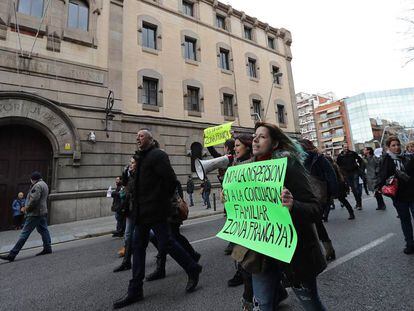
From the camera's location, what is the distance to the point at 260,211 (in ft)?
6.05

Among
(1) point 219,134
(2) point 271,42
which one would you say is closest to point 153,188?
(1) point 219,134

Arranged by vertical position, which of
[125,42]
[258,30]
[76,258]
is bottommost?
[76,258]

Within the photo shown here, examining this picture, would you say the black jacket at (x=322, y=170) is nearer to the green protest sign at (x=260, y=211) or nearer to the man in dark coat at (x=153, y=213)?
the green protest sign at (x=260, y=211)

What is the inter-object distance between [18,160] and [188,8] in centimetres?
1481

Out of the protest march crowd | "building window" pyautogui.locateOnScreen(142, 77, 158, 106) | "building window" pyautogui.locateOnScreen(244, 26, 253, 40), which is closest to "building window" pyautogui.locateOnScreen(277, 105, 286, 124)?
"building window" pyautogui.locateOnScreen(244, 26, 253, 40)

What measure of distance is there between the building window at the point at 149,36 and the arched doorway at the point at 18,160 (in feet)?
27.1

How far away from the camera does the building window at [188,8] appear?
17.4 meters

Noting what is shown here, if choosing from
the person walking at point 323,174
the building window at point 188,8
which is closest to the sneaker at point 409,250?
the person walking at point 323,174

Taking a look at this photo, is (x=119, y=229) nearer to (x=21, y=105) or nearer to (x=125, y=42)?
(x=21, y=105)

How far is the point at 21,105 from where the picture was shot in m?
10.4

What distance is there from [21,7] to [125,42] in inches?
191

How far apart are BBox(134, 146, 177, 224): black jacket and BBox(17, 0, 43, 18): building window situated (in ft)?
43.4

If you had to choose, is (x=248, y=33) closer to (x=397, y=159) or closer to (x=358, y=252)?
(x=397, y=159)

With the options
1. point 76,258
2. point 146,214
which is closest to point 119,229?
point 76,258
